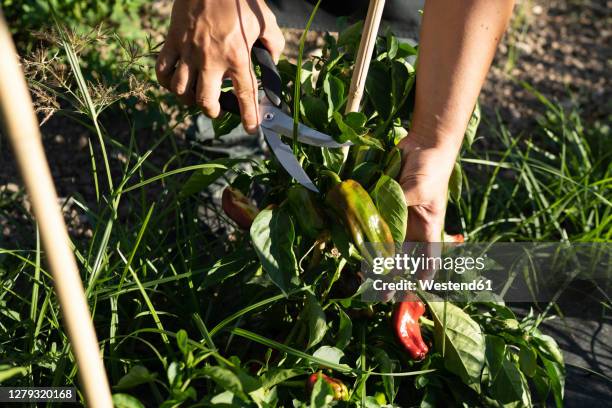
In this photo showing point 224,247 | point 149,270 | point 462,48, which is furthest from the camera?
point 224,247

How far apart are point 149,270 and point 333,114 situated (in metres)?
0.57

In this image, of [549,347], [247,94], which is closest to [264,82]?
[247,94]

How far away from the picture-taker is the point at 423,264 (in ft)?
4.32

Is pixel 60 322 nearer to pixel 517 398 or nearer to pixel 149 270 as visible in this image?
pixel 149 270

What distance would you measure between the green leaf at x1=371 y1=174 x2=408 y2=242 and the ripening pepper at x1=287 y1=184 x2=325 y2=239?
4.1 inches

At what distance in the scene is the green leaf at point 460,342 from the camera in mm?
1276

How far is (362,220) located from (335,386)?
309mm

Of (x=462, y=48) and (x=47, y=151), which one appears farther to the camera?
(x=47, y=151)

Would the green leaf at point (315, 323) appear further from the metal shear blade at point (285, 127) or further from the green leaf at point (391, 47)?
the green leaf at point (391, 47)

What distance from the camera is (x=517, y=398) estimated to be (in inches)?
50.5

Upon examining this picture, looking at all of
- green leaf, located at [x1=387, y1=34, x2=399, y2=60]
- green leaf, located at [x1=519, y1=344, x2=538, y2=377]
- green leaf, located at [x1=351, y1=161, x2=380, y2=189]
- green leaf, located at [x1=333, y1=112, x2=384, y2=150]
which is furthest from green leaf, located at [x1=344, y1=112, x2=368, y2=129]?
green leaf, located at [x1=519, y1=344, x2=538, y2=377]

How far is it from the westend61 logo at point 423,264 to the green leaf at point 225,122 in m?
0.41

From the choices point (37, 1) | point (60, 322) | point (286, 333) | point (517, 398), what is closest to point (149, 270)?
point (60, 322)

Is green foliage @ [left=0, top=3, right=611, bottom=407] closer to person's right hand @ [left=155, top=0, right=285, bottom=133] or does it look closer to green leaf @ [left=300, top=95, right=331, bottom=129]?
green leaf @ [left=300, top=95, right=331, bottom=129]
